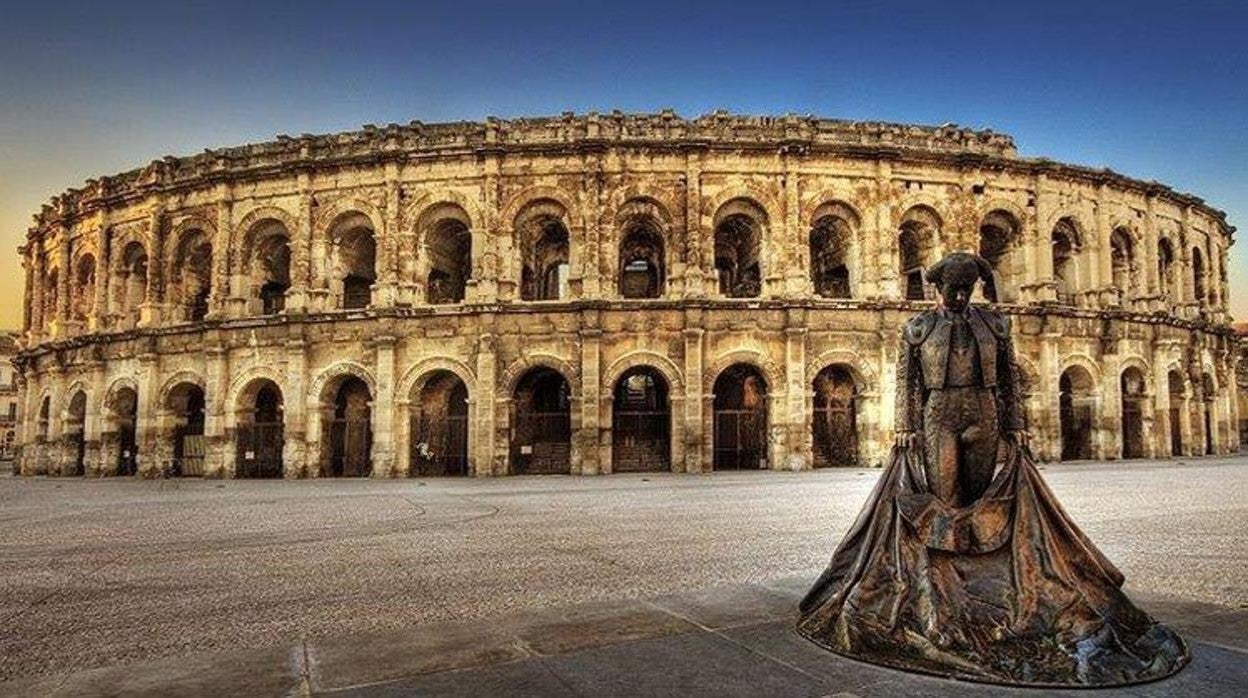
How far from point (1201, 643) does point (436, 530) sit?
710cm

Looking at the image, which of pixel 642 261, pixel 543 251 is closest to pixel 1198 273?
pixel 642 261

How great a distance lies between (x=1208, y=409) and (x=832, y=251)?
15246 mm

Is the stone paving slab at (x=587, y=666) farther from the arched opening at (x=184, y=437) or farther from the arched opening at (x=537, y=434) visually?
the arched opening at (x=184, y=437)

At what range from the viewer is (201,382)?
2064 centimetres

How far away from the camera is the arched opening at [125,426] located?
22.2 meters

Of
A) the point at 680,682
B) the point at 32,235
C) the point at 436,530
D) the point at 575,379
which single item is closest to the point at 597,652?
the point at 680,682

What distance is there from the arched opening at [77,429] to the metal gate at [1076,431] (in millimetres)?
31955

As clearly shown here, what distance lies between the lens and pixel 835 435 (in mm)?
20266

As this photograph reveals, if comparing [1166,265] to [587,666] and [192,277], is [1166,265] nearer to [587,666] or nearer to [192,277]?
[587,666]

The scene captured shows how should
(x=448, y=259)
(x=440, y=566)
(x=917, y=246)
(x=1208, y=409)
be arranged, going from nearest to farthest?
(x=440, y=566), (x=917, y=246), (x=448, y=259), (x=1208, y=409)

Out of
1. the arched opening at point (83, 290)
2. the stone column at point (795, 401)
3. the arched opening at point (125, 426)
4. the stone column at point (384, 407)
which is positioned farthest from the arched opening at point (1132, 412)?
the arched opening at point (83, 290)

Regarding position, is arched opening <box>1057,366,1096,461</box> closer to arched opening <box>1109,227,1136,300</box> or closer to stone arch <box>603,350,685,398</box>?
arched opening <box>1109,227,1136,300</box>

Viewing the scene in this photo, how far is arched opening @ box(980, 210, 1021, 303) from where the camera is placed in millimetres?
21141

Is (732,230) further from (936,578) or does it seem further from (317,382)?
(936,578)
